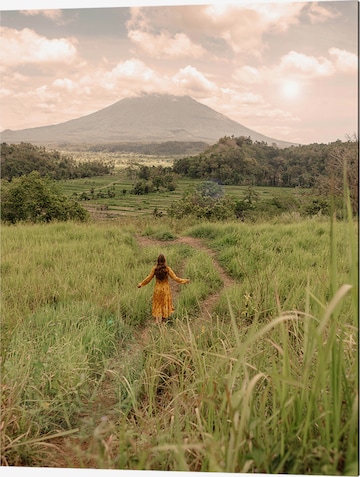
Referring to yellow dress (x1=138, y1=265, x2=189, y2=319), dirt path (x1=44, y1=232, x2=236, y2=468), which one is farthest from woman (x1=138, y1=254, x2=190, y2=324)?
dirt path (x1=44, y1=232, x2=236, y2=468)

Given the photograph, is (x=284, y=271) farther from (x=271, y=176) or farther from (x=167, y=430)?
(x=167, y=430)

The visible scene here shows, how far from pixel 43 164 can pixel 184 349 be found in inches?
62.4

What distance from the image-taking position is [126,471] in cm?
135

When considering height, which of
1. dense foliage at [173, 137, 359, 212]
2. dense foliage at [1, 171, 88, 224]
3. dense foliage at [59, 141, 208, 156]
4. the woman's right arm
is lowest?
the woman's right arm

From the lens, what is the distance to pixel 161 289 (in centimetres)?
227

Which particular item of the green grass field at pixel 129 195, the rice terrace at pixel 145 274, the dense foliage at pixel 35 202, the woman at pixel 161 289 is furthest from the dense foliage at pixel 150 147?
the woman at pixel 161 289

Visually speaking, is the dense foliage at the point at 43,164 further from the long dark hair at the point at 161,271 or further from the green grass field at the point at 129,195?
the long dark hair at the point at 161,271

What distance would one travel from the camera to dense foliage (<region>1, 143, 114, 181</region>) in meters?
2.42

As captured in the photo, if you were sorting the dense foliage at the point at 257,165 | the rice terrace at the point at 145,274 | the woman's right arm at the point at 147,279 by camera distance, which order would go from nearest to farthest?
the rice terrace at the point at 145,274 → the woman's right arm at the point at 147,279 → the dense foliage at the point at 257,165

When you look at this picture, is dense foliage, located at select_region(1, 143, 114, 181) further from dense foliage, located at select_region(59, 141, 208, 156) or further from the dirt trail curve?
the dirt trail curve

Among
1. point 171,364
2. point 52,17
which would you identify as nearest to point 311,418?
point 171,364

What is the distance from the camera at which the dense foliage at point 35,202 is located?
254 cm

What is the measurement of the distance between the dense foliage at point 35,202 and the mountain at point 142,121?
0.90ft

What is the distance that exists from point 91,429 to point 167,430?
38cm
